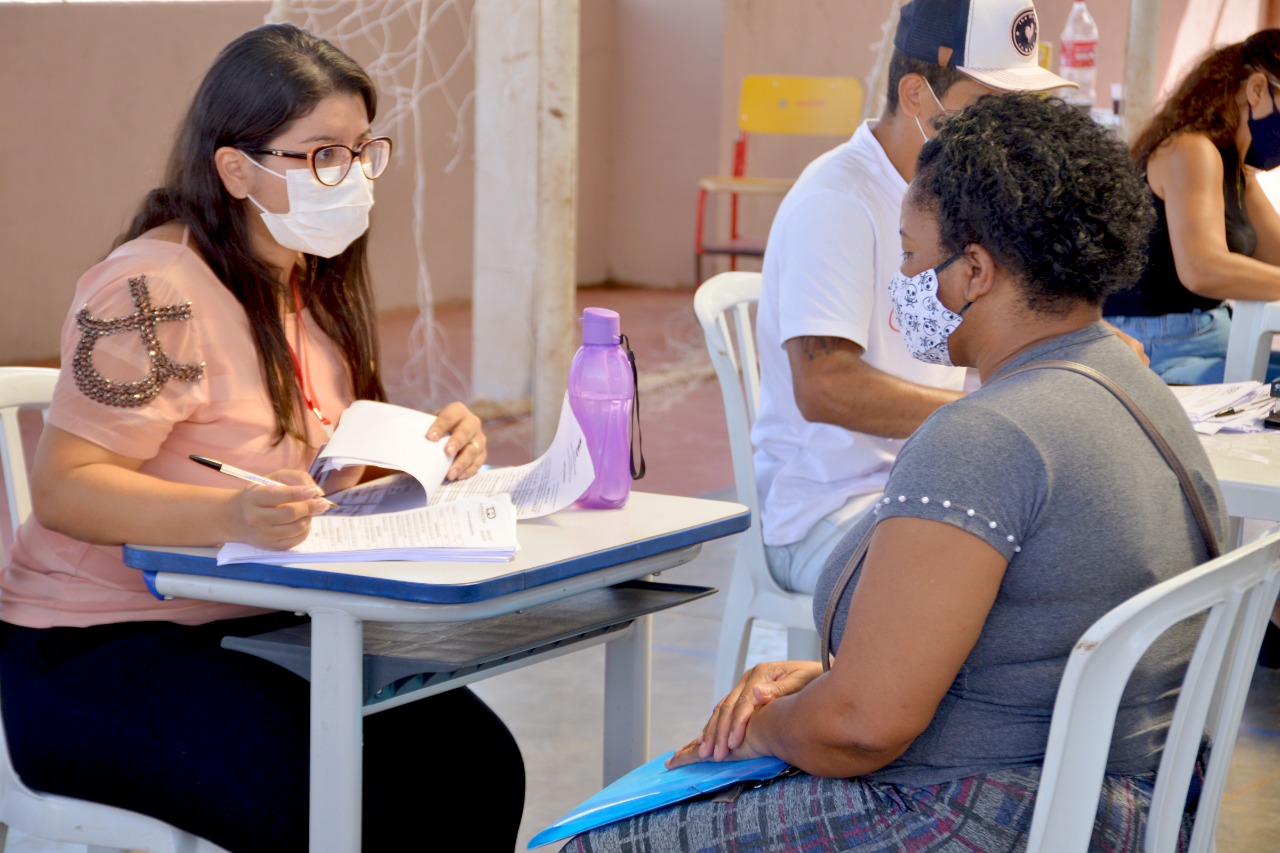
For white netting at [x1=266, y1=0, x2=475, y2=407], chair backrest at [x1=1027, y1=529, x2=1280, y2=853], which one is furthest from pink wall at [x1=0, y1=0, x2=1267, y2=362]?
chair backrest at [x1=1027, y1=529, x2=1280, y2=853]

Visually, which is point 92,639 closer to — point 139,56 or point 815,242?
point 815,242

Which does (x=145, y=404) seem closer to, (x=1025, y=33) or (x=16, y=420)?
(x=16, y=420)

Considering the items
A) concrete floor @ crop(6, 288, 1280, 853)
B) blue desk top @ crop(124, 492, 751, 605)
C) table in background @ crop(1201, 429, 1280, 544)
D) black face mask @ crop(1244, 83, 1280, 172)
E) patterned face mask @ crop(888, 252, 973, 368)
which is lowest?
concrete floor @ crop(6, 288, 1280, 853)

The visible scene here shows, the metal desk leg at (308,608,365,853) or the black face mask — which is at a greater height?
the black face mask

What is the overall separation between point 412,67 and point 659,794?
18.8 ft

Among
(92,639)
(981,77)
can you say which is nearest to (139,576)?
(92,639)

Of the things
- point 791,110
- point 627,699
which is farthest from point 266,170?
point 791,110

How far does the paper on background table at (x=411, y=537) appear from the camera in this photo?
4.60 ft

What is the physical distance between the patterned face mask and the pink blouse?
2.54 ft

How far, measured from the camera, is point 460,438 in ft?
5.90

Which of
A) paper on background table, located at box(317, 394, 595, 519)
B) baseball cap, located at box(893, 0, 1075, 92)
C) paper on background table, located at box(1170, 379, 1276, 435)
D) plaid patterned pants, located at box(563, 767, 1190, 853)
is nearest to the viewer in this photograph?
plaid patterned pants, located at box(563, 767, 1190, 853)

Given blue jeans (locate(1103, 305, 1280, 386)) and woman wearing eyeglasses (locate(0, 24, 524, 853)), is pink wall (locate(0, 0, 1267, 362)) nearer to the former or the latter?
woman wearing eyeglasses (locate(0, 24, 524, 853))

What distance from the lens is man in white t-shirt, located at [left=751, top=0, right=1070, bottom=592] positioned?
2.13 meters

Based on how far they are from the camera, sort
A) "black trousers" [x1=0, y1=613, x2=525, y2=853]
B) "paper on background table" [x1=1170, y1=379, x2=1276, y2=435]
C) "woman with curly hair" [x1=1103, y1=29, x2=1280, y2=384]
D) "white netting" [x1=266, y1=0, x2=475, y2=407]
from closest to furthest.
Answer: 1. "black trousers" [x1=0, y1=613, x2=525, y2=853]
2. "paper on background table" [x1=1170, y1=379, x2=1276, y2=435]
3. "woman with curly hair" [x1=1103, y1=29, x2=1280, y2=384]
4. "white netting" [x1=266, y1=0, x2=475, y2=407]
